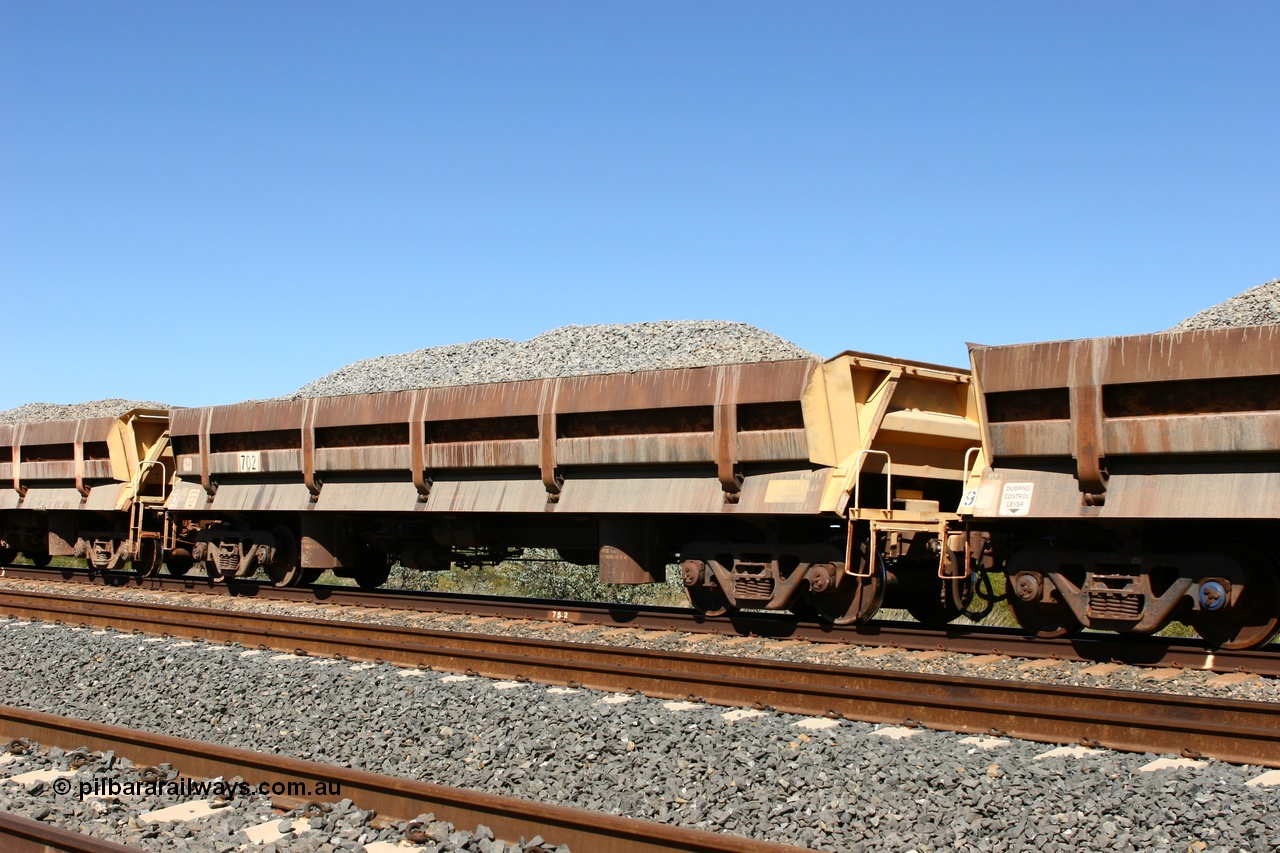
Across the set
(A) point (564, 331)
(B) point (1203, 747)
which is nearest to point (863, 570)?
(B) point (1203, 747)

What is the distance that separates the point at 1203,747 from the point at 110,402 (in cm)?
3777

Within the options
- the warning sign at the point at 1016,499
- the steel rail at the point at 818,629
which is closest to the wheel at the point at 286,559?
the steel rail at the point at 818,629

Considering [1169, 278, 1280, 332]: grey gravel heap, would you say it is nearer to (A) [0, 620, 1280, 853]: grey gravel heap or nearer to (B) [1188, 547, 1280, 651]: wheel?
(B) [1188, 547, 1280, 651]: wheel

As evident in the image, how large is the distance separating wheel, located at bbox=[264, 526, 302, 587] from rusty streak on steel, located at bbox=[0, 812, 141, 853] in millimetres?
10878

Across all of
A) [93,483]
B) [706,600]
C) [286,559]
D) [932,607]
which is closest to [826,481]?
[706,600]

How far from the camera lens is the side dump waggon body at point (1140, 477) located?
842cm

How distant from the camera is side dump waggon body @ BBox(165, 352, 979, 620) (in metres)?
10.5

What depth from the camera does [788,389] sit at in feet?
34.1

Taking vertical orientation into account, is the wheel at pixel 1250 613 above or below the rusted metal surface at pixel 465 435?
below

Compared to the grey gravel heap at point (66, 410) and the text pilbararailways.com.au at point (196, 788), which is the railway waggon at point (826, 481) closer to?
the text pilbararailways.com.au at point (196, 788)

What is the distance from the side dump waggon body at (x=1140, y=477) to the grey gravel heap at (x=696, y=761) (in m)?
3.29

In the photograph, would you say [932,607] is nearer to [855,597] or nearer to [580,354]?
[855,597]

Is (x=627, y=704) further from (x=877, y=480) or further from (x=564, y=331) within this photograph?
(x=564, y=331)

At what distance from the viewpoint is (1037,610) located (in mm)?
10000
